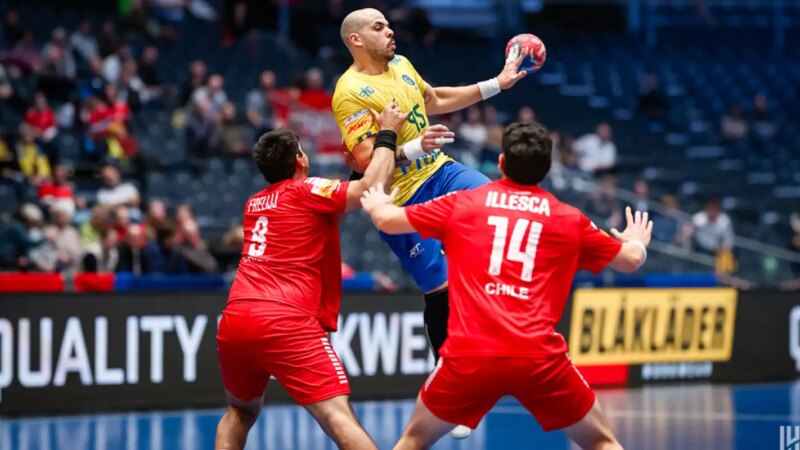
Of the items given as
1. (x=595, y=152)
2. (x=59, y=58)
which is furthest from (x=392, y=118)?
(x=595, y=152)

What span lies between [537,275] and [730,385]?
10.3 m

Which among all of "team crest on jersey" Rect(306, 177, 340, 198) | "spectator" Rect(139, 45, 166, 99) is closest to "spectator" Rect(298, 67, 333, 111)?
"spectator" Rect(139, 45, 166, 99)

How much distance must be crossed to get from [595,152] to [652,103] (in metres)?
4.61

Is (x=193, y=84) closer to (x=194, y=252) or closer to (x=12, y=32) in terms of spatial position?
(x=12, y=32)

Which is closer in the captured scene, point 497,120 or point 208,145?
point 208,145

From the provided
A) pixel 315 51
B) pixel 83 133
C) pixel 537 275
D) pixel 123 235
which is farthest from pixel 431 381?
pixel 315 51

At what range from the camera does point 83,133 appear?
56.5ft

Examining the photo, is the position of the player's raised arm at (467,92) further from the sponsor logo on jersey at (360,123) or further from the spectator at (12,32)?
the spectator at (12,32)

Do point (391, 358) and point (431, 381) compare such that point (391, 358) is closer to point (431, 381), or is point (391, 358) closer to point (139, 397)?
point (139, 397)

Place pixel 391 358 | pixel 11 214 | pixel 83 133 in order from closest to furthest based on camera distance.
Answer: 1. pixel 391 358
2. pixel 11 214
3. pixel 83 133

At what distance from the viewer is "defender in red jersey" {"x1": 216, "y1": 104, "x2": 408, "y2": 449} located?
7285 millimetres

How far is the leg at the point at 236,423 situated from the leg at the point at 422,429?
1.75m

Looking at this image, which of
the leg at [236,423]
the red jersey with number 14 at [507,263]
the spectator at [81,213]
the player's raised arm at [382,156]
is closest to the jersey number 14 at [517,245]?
the red jersey with number 14 at [507,263]

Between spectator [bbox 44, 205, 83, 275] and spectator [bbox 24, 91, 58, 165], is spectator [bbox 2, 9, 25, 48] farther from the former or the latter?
spectator [bbox 44, 205, 83, 275]
